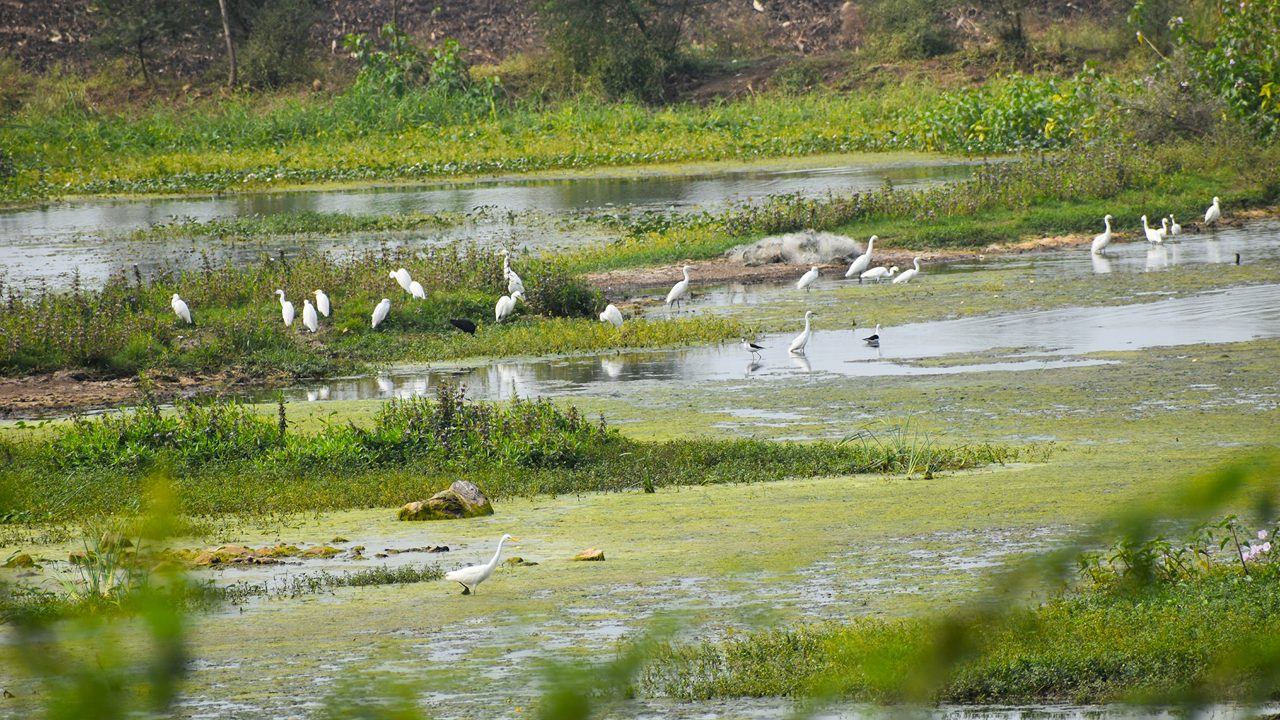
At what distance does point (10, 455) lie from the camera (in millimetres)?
12148

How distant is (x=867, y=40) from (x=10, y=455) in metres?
41.8

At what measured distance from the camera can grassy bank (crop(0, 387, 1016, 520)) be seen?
35.3 feet

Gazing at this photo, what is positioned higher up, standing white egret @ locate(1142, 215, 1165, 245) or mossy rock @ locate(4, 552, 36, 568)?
standing white egret @ locate(1142, 215, 1165, 245)

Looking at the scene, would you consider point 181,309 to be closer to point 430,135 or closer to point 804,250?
point 804,250

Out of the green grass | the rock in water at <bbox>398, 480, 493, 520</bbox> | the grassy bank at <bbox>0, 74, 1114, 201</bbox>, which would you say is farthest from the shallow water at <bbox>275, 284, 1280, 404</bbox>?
the grassy bank at <bbox>0, 74, 1114, 201</bbox>

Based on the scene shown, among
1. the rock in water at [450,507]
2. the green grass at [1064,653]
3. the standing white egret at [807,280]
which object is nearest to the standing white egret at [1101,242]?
the standing white egret at [807,280]

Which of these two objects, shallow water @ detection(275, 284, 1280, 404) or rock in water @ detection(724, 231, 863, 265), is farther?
rock in water @ detection(724, 231, 863, 265)

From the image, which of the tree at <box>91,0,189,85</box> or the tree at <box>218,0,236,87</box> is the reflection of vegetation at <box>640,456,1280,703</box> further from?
the tree at <box>91,0,189,85</box>

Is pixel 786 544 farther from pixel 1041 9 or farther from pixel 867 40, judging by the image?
pixel 1041 9

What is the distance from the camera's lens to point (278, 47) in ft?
164

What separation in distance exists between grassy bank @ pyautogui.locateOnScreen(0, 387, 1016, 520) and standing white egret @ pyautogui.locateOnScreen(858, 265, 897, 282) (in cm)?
993

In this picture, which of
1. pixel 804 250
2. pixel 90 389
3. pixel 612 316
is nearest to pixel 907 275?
pixel 804 250

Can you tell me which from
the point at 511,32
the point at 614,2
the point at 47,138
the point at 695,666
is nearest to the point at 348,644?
the point at 695,666

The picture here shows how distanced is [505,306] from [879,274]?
220 inches
